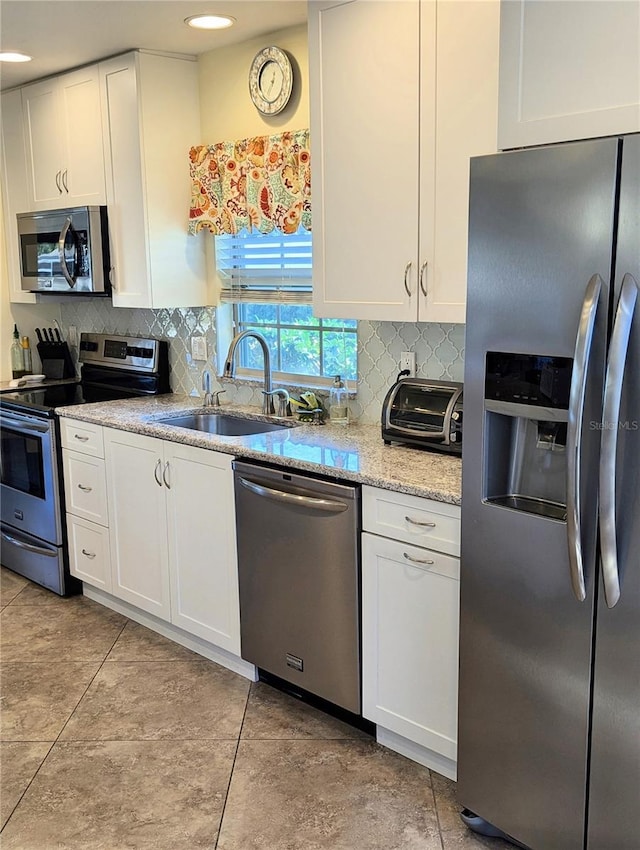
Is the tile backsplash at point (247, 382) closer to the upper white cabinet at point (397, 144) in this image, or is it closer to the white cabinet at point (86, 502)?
the upper white cabinet at point (397, 144)

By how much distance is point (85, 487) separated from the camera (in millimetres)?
3684

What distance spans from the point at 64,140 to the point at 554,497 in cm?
313

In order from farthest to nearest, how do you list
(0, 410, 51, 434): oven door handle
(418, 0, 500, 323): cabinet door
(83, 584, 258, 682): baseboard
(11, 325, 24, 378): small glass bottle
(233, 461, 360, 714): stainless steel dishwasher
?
1. (11, 325, 24, 378): small glass bottle
2. (0, 410, 51, 434): oven door handle
3. (83, 584, 258, 682): baseboard
4. (233, 461, 360, 714): stainless steel dishwasher
5. (418, 0, 500, 323): cabinet door

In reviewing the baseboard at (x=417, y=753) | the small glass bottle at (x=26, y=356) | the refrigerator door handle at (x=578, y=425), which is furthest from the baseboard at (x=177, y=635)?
the refrigerator door handle at (x=578, y=425)

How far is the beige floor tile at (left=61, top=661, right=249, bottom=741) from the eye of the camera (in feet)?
9.00

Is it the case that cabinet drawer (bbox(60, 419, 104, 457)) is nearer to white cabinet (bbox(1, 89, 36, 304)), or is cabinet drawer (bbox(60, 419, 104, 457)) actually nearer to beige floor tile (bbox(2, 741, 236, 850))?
white cabinet (bbox(1, 89, 36, 304))

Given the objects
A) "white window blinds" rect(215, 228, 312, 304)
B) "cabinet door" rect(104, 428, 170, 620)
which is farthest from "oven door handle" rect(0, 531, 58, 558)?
"white window blinds" rect(215, 228, 312, 304)

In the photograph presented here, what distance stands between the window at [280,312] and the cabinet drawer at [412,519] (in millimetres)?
1005

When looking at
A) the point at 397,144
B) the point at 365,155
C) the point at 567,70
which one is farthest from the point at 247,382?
the point at 567,70

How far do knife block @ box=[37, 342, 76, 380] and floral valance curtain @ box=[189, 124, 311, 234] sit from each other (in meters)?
1.46

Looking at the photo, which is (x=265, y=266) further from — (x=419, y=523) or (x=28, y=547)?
(x=28, y=547)

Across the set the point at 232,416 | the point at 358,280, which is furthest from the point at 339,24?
the point at 232,416

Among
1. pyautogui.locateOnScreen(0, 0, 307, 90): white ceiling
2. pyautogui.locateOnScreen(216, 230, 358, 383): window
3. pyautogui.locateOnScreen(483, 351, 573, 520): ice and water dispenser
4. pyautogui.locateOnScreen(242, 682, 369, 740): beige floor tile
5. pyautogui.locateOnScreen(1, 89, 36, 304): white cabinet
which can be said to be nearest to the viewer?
pyautogui.locateOnScreen(483, 351, 573, 520): ice and water dispenser

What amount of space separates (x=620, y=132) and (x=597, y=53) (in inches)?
7.7
